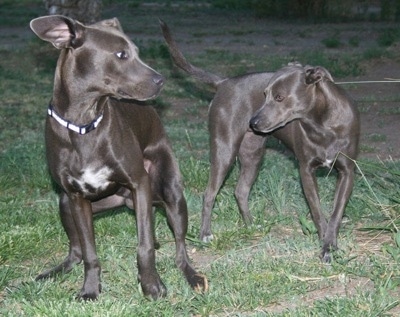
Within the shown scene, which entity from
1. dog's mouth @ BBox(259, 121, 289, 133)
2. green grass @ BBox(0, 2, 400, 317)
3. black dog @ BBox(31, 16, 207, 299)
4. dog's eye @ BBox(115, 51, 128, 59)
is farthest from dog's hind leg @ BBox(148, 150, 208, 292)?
dog's mouth @ BBox(259, 121, 289, 133)

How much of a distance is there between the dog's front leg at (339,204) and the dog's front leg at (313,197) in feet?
0.36

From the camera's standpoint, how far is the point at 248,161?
7.45 metres

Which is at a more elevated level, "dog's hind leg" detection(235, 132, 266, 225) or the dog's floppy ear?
the dog's floppy ear

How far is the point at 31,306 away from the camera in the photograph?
5227 mm

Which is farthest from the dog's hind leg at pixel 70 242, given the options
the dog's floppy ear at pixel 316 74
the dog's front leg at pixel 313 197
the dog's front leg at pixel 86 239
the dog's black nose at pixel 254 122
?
the dog's floppy ear at pixel 316 74

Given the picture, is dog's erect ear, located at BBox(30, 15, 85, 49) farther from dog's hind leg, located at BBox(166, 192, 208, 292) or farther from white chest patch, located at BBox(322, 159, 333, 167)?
white chest patch, located at BBox(322, 159, 333, 167)

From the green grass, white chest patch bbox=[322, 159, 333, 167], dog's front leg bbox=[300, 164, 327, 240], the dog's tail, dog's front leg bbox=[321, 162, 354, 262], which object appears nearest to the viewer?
the green grass

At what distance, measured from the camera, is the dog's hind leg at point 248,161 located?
7328 millimetres

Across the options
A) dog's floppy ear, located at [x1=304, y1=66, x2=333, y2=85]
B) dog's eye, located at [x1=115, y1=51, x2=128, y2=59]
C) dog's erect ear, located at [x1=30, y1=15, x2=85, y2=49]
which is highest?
dog's erect ear, located at [x1=30, y1=15, x2=85, y2=49]

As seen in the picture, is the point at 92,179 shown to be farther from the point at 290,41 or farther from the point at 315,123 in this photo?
the point at 290,41

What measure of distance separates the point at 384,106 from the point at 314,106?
4.92 meters

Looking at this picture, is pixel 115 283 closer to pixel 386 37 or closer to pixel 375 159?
pixel 375 159

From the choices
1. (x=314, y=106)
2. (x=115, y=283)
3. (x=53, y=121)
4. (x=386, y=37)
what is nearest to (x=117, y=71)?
(x=53, y=121)

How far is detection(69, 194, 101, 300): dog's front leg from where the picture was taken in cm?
566
